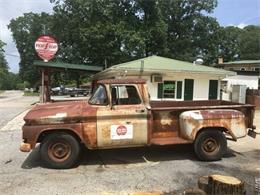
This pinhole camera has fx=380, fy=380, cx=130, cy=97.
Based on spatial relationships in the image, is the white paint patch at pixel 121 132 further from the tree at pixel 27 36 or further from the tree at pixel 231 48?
the tree at pixel 231 48

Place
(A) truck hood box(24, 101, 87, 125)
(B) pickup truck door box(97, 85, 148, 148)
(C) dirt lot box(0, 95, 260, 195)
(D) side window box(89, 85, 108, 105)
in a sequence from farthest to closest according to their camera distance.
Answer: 1. (D) side window box(89, 85, 108, 105)
2. (B) pickup truck door box(97, 85, 148, 148)
3. (A) truck hood box(24, 101, 87, 125)
4. (C) dirt lot box(0, 95, 260, 195)

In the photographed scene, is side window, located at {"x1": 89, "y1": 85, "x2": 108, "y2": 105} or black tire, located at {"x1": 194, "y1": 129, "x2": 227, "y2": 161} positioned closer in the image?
side window, located at {"x1": 89, "y1": 85, "x2": 108, "y2": 105}

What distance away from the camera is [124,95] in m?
8.70

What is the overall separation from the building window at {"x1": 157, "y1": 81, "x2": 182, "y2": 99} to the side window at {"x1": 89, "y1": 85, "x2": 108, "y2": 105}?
17350 millimetres

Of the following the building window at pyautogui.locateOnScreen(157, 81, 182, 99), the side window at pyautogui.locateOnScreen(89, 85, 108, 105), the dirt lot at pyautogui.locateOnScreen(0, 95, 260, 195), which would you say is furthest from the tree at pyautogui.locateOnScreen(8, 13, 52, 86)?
the side window at pyautogui.locateOnScreen(89, 85, 108, 105)

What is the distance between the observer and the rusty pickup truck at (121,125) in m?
8.30

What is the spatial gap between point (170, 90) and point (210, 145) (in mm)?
17397

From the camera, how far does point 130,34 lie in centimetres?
3962

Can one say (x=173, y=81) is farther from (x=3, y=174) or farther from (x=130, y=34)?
(x=3, y=174)

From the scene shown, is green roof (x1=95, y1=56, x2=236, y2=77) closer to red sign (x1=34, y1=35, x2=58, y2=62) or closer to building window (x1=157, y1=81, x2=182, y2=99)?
building window (x1=157, y1=81, x2=182, y2=99)

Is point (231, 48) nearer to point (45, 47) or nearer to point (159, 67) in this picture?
point (159, 67)

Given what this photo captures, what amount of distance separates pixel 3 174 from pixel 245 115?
5830mm

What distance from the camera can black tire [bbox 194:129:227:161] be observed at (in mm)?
8961

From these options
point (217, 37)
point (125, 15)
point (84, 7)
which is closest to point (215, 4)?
point (217, 37)
